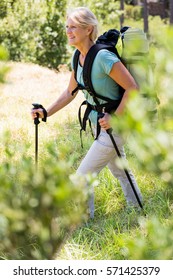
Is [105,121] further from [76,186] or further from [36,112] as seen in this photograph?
[76,186]

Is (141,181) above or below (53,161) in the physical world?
below

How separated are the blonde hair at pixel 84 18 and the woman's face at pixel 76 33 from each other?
0.03 metres

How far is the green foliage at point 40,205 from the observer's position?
6.80 feet

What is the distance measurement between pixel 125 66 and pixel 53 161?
8.09 feet

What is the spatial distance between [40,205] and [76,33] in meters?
2.60

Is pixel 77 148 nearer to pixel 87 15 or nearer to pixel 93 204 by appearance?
pixel 93 204

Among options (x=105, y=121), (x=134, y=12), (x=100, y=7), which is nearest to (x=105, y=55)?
(x=105, y=121)

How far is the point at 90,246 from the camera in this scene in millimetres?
4645

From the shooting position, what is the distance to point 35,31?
57.8ft

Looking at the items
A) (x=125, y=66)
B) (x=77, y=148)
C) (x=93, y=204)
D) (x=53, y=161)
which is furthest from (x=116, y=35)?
(x=77, y=148)

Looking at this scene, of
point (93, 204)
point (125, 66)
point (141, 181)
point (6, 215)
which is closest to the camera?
point (6, 215)

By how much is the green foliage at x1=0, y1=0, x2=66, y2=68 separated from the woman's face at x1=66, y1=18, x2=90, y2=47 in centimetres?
1241

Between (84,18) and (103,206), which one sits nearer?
(84,18)

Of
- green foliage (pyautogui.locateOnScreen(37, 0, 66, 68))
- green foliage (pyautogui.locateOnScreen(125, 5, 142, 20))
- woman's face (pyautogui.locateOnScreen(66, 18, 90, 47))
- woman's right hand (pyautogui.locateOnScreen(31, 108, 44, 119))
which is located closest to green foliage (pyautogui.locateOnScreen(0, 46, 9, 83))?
woman's face (pyautogui.locateOnScreen(66, 18, 90, 47))
